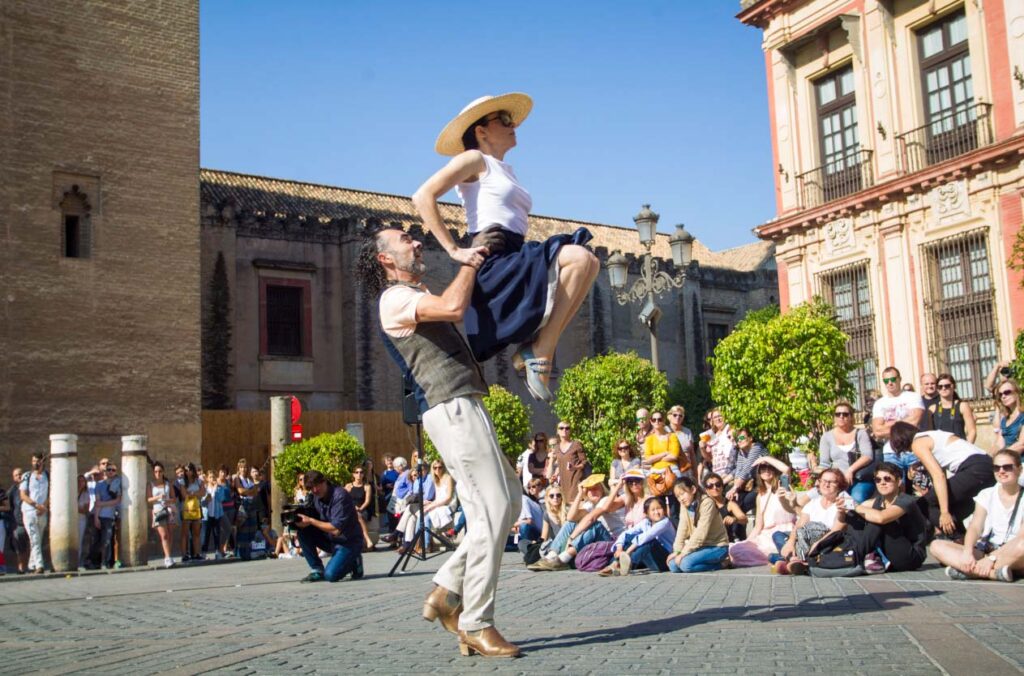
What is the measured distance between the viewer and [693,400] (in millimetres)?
35156

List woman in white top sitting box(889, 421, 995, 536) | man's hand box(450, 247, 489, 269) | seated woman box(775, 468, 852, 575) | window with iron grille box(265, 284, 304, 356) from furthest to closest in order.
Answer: window with iron grille box(265, 284, 304, 356), seated woman box(775, 468, 852, 575), woman in white top sitting box(889, 421, 995, 536), man's hand box(450, 247, 489, 269)

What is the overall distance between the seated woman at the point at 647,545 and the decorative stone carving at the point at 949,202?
12120 millimetres

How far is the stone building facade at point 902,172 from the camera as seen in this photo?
63.9ft

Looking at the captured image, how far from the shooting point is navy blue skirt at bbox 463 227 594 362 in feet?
16.6

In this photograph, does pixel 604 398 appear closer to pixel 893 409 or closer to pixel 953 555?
pixel 893 409

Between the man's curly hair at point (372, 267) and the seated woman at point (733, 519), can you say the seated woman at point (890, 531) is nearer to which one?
the seated woman at point (733, 519)

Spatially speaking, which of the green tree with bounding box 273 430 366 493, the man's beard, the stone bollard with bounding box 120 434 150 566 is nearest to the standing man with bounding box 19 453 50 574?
the stone bollard with bounding box 120 434 150 566

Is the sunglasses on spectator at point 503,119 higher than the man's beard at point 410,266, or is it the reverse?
the sunglasses on spectator at point 503,119

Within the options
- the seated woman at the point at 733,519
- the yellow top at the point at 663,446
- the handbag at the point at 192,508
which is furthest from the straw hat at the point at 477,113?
the handbag at the point at 192,508

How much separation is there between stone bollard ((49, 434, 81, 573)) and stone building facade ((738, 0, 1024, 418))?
1510 centimetres

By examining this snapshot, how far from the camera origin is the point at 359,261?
5.73 meters

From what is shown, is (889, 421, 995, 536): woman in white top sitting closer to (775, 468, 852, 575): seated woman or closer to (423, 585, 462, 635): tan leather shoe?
(775, 468, 852, 575): seated woman

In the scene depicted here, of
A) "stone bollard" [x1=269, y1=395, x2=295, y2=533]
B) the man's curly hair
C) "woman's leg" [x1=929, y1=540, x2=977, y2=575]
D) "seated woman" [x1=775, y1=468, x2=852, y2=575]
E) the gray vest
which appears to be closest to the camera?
the gray vest

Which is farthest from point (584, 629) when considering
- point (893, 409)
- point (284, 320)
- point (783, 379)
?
point (284, 320)
